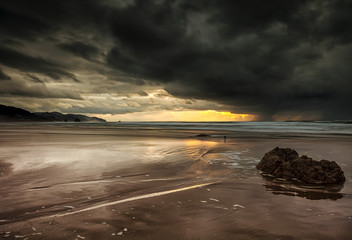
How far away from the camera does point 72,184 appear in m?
5.24

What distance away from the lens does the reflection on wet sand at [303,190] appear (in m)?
4.55

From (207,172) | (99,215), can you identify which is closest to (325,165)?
(207,172)

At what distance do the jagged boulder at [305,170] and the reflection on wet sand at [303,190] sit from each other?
1.02 ft

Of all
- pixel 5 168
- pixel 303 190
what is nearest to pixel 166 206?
pixel 303 190

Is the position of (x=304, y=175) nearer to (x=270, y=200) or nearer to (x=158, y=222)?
(x=270, y=200)

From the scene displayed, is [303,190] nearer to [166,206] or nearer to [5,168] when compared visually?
[166,206]

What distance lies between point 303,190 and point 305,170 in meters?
1.09

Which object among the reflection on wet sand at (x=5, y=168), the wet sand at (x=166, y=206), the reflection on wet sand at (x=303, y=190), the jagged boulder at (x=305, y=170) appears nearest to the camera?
the wet sand at (x=166, y=206)

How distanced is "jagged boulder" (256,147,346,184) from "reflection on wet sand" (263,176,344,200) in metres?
0.31

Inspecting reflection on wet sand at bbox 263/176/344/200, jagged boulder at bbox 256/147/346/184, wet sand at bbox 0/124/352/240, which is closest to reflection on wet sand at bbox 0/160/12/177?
wet sand at bbox 0/124/352/240

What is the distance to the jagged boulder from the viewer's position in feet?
18.3

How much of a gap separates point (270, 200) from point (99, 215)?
133 inches

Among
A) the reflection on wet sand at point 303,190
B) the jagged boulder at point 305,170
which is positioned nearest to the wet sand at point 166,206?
the reflection on wet sand at point 303,190

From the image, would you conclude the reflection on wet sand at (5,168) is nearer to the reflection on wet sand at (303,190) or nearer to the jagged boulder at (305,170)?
the reflection on wet sand at (303,190)
